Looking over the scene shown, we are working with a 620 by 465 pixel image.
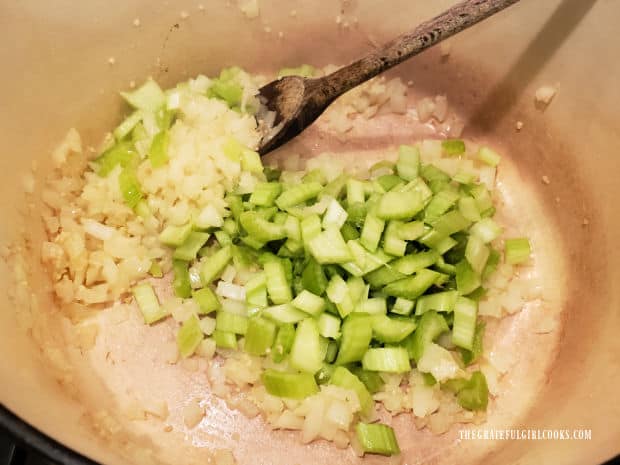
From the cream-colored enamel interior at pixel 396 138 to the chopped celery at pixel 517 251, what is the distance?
0.09 metres

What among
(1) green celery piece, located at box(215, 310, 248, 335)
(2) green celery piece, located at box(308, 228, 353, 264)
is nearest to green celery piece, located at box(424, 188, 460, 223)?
(2) green celery piece, located at box(308, 228, 353, 264)

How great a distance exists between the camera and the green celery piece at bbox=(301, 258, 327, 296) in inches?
60.8

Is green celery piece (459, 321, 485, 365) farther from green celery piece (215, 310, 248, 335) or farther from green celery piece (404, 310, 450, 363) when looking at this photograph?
green celery piece (215, 310, 248, 335)

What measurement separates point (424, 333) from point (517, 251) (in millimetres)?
440

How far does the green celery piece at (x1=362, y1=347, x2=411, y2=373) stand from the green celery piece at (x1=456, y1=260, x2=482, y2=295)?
0.26m

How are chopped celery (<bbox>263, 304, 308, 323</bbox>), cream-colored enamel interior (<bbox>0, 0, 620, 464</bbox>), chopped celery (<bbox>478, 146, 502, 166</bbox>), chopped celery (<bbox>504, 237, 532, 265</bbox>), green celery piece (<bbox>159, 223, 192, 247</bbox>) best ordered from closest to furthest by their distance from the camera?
cream-colored enamel interior (<bbox>0, 0, 620, 464</bbox>)
chopped celery (<bbox>263, 304, 308, 323</bbox>)
green celery piece (<bbox>159, 223, 192, 247</bbox>)
chopped celery (<bbox>504, 237, 532, 265</bbox>)
chopped celery (<bbox>478, 146, 502, 166</bbox>)

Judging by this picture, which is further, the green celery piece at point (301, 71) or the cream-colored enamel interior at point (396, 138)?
the green celery piece at point (301, 71)


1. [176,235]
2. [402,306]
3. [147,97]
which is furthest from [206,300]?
[147,97]

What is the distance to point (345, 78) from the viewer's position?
5.51ft

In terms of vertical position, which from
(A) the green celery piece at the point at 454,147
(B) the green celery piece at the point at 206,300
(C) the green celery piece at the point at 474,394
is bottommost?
(C) the green celery piece at the point at 474,394

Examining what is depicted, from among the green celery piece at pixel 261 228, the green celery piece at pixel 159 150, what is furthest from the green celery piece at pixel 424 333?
the green celery piece at pixel 159 150

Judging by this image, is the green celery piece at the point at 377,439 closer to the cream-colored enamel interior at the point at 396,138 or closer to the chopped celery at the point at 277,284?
the cream-colored enamel interior at the point at 396,138

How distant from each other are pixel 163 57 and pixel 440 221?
101cm

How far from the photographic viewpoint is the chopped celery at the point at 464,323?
155 centimetres
